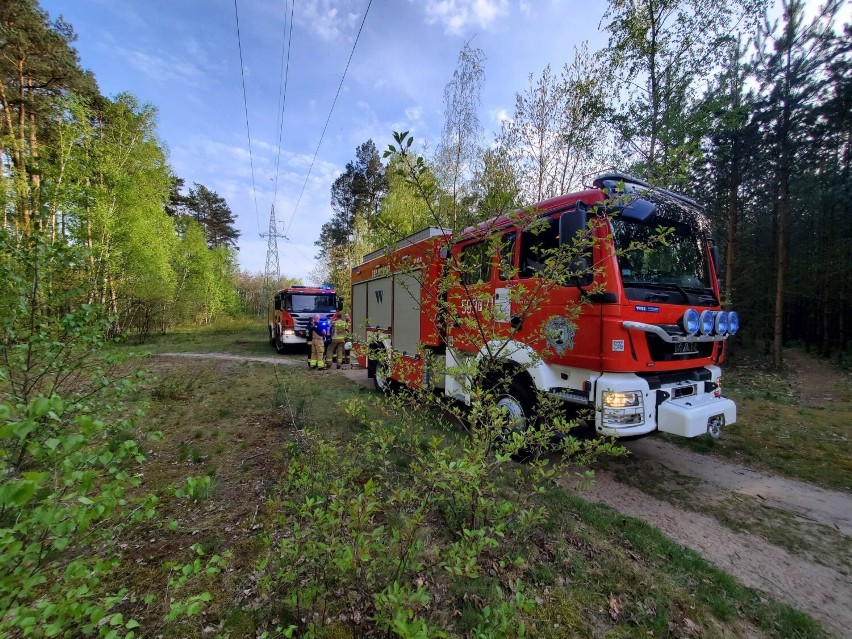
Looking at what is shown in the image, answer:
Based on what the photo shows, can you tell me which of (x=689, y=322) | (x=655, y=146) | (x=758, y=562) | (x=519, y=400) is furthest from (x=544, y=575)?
(x=655, y=146)

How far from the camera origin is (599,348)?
127 inches

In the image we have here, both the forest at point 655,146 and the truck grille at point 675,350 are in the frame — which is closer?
the truck grille at point 675,350

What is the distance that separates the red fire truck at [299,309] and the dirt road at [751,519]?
11561 millimetres

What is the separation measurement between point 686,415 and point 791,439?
3433mm

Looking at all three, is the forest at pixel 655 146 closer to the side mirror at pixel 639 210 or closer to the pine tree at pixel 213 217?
the side mirror at pixel 639 210

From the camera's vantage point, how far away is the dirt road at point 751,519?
2.34 metres

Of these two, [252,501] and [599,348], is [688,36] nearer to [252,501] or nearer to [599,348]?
[599,348]

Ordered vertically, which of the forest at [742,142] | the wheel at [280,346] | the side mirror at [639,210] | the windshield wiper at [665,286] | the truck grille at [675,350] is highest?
the forest at [742,142]

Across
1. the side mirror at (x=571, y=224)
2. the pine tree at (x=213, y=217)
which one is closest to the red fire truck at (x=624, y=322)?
the side mirror at (x=571, y=224)

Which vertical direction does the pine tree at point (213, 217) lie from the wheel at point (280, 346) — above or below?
above

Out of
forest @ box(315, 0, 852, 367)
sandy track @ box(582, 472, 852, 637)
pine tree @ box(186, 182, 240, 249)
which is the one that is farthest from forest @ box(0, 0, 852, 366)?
pine tree @ box(186, 182, 240, 249)

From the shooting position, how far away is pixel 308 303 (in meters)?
14.0

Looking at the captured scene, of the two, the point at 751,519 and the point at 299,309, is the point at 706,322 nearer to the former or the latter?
the point at 751,519

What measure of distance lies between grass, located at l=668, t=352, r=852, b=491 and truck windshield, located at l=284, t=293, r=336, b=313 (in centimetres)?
1210
